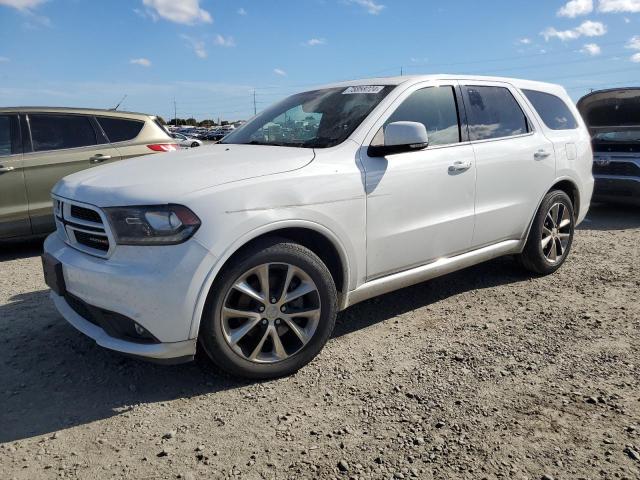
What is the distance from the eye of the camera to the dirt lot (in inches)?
92.0

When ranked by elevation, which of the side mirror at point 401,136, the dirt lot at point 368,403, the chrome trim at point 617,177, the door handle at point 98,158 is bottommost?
the dirt lot at point 368,403

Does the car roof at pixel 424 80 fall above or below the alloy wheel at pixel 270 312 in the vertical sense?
above

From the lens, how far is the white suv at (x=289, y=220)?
8.71 ft

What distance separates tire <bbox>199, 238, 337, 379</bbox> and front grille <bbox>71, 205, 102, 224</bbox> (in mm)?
730

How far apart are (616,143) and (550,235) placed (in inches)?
175

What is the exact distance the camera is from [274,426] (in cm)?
262

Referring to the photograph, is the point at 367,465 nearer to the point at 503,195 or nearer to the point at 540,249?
the point at 503,195

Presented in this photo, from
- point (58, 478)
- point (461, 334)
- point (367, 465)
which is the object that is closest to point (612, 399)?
point (461, 334)

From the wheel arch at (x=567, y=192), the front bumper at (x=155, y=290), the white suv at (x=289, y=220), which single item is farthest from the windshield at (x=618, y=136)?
the front bumper at (x=155, y=290)

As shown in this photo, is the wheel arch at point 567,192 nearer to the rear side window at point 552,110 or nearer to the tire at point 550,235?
the tire at point 550,235

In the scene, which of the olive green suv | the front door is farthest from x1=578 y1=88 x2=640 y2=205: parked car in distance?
the olive green suv

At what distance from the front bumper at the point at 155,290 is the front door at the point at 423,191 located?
1.18 m

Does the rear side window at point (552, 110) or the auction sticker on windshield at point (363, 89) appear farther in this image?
the rear side window at point (552, 110)

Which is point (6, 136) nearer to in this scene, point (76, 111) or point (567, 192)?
point (76, 111)
